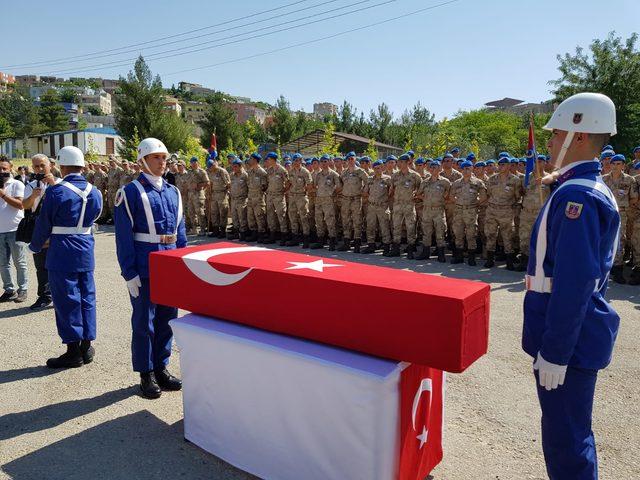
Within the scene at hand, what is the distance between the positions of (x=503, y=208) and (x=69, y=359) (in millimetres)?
7688

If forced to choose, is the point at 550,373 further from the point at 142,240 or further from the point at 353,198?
the point at 353,198

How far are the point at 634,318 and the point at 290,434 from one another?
5488 mm

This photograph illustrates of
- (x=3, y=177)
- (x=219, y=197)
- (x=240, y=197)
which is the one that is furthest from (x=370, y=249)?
(x=3, y=177)

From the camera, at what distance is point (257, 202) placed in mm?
12547

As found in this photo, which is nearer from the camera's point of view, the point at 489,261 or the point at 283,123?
the point at 489,261

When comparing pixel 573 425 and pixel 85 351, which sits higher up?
pixel 573 425

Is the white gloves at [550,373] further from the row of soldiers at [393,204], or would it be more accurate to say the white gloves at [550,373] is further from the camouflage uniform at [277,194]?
the camouflage uniform at [277,194]

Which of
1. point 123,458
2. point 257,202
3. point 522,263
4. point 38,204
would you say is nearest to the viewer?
point 123,458

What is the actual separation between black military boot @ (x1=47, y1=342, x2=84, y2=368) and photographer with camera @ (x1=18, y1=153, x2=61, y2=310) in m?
1.07

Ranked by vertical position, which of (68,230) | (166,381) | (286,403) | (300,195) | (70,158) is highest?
(70,158)

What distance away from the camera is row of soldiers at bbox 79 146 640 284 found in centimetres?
920

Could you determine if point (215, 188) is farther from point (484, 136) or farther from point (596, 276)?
point (484, 136)

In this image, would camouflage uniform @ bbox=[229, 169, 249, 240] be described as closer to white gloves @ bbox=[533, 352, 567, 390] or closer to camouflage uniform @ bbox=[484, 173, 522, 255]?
camouflage uniform @ bbox=[484, 173, 522, 255]

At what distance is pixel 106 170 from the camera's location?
17812 millimetres
